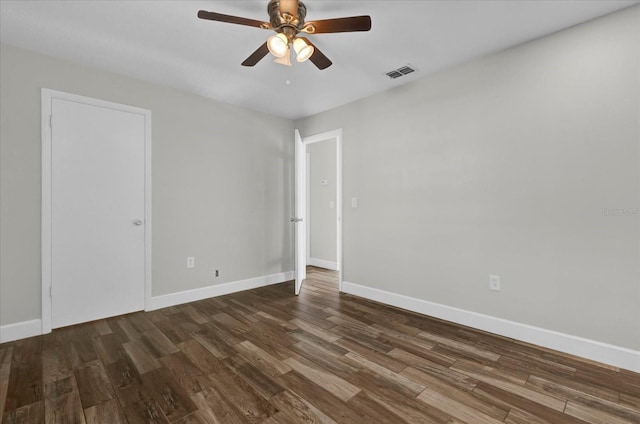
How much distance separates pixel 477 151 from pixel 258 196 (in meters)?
2.78

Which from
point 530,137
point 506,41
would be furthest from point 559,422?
point 506,41

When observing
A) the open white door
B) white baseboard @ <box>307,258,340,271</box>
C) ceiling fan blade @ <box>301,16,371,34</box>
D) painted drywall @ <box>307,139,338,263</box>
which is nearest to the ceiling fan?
ceiling fan blade @ <box>301,16,371,34</box>

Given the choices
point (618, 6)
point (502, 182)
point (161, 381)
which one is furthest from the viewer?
point (502, 182)

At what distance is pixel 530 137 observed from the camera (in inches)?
92.8

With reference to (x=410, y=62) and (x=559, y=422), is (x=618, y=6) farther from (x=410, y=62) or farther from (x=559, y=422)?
(x=559, y=422)

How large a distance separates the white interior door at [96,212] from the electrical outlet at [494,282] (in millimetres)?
3498

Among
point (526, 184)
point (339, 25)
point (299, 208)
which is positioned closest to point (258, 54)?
point (339, 25)

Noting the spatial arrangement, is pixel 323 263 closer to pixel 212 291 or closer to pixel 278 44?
pixel 212 291

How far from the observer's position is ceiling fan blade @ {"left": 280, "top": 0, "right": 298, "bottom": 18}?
5.70ft

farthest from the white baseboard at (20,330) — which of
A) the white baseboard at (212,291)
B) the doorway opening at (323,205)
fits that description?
the doorway opening at (323,205)

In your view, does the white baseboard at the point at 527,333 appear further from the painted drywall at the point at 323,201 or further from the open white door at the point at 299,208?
the painted drywall at the point at 323,201

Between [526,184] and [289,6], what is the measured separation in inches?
89.3

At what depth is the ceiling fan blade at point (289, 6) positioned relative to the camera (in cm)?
174

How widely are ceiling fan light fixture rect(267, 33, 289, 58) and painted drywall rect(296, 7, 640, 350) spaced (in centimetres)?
180
